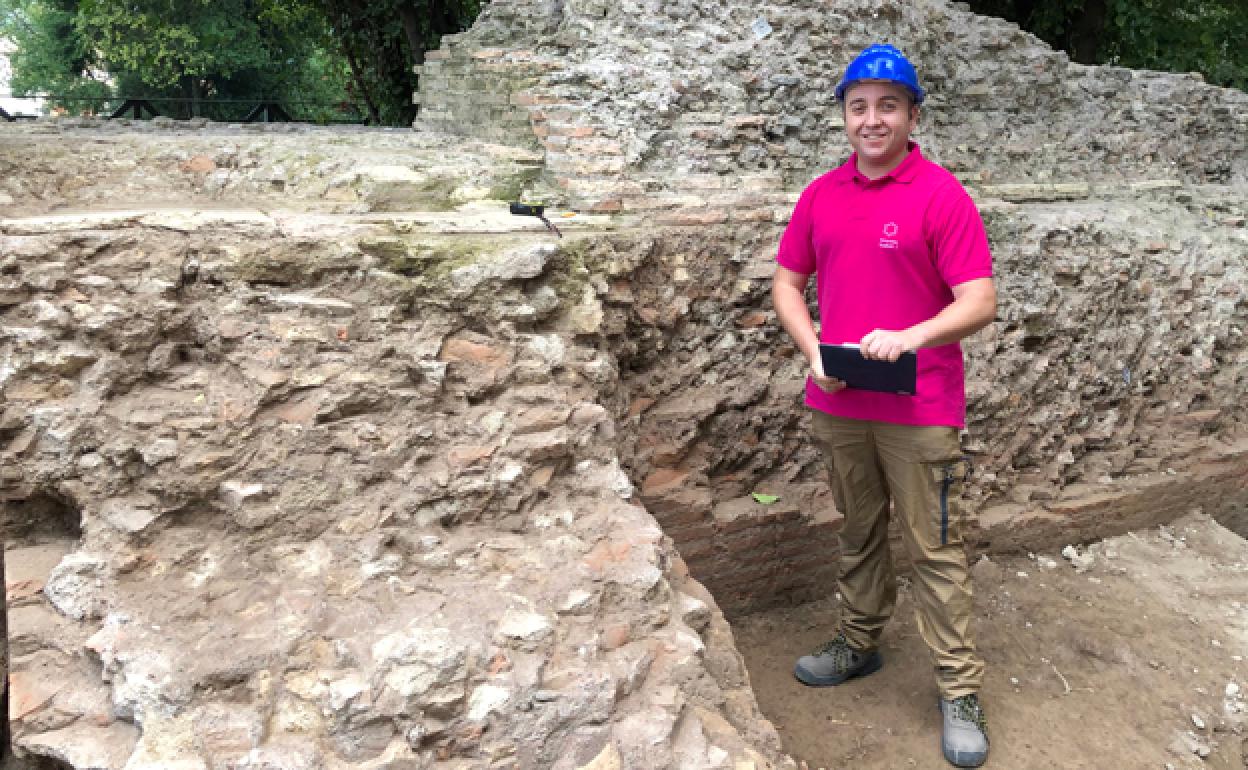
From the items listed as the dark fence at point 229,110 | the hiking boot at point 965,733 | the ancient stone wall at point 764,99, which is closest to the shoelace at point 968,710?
the hiking boot at point 965,733

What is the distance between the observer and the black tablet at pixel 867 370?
2465mm

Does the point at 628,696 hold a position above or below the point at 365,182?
below

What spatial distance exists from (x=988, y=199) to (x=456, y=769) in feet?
13.3

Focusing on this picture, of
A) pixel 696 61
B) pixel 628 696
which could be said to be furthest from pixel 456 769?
pixel 696 61

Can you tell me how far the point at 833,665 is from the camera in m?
3.48

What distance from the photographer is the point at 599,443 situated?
292cm

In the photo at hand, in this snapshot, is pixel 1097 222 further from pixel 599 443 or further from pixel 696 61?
pixel 599 443

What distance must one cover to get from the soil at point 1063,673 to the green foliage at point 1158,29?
22.9 ft

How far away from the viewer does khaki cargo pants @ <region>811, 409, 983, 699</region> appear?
9.34 feet

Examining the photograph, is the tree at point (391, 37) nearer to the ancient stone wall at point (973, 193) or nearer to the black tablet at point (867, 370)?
the ancient stone wall at point (973, 193)

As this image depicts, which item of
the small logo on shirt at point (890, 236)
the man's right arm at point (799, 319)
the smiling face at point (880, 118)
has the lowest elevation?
the man's right arm at point (799, 319)

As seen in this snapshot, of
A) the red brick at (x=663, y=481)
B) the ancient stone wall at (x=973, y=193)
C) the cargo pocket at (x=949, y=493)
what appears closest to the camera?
the cargo pocket at (x=949, y=493)

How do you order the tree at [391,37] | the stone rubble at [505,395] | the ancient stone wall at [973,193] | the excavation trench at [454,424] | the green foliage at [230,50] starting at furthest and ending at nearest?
the green foliage at [230,50], the tree at [391,37], the ancient stone wall at [973,193], the excavation trench at [454,424], the stone rubble at [505,395]

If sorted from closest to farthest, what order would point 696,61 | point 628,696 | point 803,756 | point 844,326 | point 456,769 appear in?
1. point 456,769
2. point 628,696
3. point 844,326
4. point 803,756
5. point 696,61
